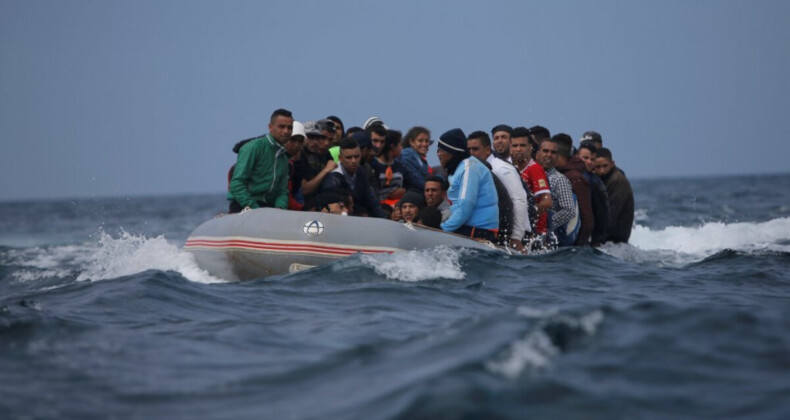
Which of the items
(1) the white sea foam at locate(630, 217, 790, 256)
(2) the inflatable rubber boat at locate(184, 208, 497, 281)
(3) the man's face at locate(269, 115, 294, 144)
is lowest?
(1) the white sea foam at locate(630, 217, 790, 256)

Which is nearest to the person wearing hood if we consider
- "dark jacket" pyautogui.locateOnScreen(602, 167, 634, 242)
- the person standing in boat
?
"dark jacket" pyautogui.locateOnScreen(602, 167, 634, 242)

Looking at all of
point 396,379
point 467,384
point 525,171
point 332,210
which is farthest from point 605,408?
point 525,171

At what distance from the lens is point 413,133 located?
10.3m

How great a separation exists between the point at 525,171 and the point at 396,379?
6236 mm

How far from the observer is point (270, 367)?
4.34 metres

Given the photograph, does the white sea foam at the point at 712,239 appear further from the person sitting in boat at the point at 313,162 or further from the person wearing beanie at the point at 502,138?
the person sitting in boat at the point at 313,162

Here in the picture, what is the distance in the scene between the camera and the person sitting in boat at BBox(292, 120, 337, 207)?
9.11 meters

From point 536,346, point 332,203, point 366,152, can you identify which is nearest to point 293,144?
point 332,203

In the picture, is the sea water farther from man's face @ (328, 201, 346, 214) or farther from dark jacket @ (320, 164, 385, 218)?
dark jacket @ (320, 164, 385, 218)

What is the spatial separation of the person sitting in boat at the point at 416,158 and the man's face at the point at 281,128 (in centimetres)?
167

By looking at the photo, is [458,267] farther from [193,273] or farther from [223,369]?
[223,369]

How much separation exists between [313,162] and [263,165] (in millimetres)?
638

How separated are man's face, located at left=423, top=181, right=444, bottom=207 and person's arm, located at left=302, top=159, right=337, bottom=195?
0.97 metres

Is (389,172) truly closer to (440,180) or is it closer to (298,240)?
(440,180)
